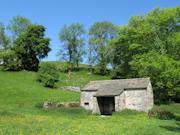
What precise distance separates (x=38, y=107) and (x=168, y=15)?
97.7ft

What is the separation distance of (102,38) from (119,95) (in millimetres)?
41664

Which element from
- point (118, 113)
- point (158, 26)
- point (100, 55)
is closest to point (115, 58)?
point (100, 55)


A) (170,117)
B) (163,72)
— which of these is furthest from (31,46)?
(170,117)

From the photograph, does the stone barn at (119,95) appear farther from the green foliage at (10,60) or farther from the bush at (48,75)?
the green foliage at (10,60)

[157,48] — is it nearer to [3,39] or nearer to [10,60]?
[10,60]

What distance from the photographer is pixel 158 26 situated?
34.8 meters

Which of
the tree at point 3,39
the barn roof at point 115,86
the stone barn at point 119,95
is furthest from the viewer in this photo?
the tree at point 3,39

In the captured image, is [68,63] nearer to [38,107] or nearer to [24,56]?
[24,56]

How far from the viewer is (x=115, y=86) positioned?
93.2ft

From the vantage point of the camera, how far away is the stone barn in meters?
25.1

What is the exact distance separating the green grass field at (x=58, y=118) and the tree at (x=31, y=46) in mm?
6565

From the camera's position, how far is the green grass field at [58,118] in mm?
13555

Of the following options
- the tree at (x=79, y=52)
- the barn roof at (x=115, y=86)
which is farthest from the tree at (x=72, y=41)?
the barn roof at (x=115, y=86)

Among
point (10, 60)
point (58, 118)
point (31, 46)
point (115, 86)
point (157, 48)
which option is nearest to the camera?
point (58, 118)
